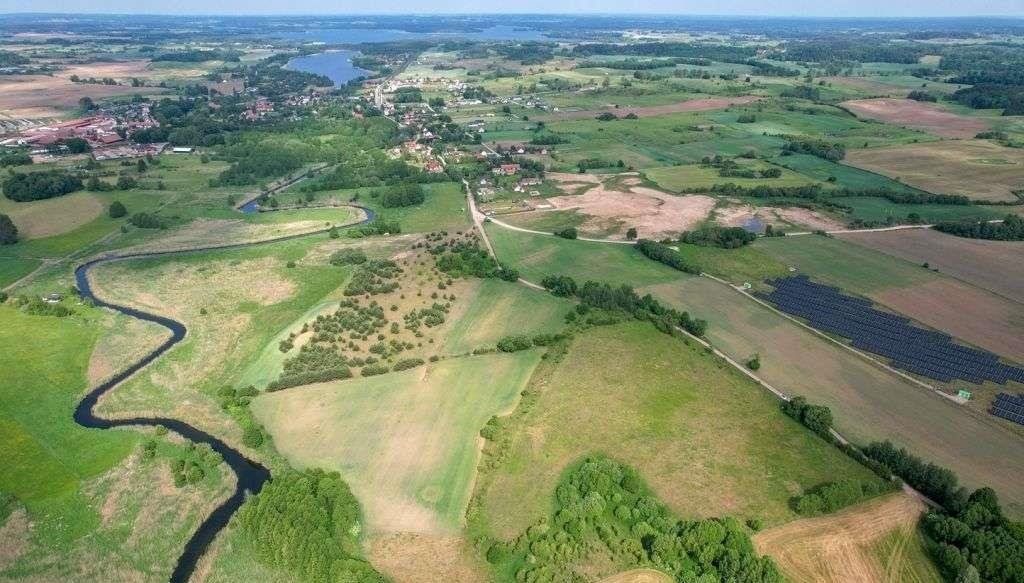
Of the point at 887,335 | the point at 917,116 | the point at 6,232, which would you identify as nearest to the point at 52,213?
the point at 6,232

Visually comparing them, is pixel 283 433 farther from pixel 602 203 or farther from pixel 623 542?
pixel 602 203

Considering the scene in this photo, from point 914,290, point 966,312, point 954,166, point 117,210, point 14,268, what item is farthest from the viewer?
point 954,166

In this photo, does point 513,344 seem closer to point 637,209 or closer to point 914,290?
point 914,290

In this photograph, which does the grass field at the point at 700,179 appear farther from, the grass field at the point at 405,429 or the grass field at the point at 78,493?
the grass field at the point at 78,493

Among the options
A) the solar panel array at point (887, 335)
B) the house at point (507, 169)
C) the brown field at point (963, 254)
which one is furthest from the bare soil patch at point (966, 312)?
the house at point (507, 169)

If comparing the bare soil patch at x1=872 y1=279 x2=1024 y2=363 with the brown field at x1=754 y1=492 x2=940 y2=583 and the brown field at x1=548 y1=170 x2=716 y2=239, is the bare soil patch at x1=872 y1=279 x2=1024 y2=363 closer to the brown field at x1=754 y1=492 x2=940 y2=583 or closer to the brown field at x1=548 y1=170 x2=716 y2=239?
the brown field at x1=754 y1=492 x2=940 y2=583

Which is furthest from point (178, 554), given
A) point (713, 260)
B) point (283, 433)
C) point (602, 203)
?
point (602, 203)
